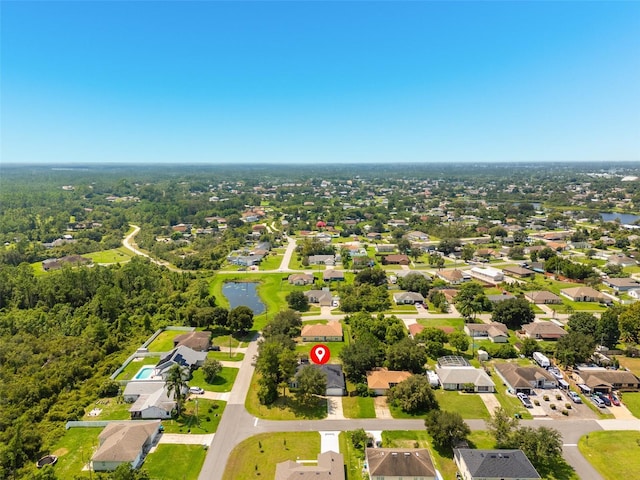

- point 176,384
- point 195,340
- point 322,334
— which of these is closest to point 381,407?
point 322,334

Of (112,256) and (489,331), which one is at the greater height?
(489,331)

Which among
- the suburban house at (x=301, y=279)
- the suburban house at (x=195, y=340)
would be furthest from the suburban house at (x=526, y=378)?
the suburban house at (x=301, y=279)

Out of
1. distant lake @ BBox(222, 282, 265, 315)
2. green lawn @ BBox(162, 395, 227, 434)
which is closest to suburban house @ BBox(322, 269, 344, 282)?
distant lake @ BBox(222, 282, 265, 315)

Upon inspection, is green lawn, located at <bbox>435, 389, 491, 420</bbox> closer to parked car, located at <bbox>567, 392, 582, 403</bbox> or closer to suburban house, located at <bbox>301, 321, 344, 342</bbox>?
parked car, located at <bbox>567, 392, 582, 403</bbox>

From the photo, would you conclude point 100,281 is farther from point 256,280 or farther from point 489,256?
point 489,256

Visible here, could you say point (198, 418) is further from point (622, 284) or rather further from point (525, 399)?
point (622, 284)

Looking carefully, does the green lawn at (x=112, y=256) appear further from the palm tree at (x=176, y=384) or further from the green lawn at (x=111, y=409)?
the palm tree at (x=176, y=384)
